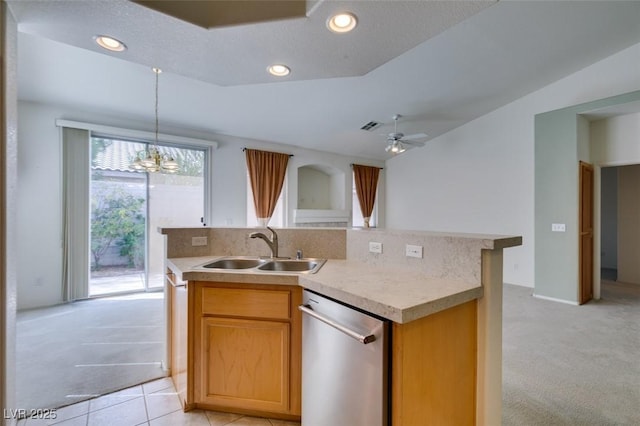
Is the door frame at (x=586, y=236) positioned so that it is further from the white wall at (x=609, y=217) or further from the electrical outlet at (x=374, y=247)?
the electrical outlet at (x=374, y=247)

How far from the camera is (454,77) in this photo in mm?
3832

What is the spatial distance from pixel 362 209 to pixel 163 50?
571 centimetres

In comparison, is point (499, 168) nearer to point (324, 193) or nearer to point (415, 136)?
point (415, 136)

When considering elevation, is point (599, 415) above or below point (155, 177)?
below

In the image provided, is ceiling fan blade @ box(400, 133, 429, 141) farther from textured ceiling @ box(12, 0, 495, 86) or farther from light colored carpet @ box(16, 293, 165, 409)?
light colored carpet @ box(16, 293, 165, 409)

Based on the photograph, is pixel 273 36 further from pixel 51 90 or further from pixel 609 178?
pixel 609 178

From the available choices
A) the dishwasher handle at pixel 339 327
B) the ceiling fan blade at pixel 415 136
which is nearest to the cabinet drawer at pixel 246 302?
the dishwasher handle at pixel 339 327

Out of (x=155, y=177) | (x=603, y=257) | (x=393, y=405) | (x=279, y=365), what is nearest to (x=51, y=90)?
(x=155, y=177)

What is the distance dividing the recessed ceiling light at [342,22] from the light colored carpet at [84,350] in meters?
2.73

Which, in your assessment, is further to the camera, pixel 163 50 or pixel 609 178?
pixel 609 178

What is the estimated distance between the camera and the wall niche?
650 centimetres

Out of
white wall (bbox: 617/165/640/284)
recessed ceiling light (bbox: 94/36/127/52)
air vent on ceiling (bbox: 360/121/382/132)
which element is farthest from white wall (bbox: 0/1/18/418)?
white wall (bbox: 617/165/640/284)

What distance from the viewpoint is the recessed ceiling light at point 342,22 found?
1.38 m

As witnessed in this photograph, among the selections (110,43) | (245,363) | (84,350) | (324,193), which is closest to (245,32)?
(110,43)
